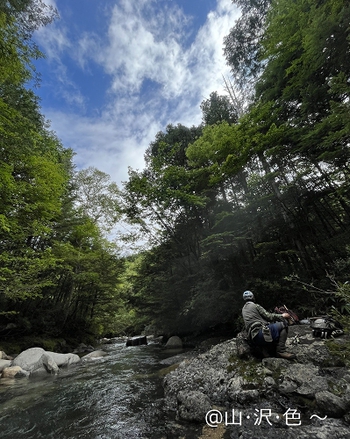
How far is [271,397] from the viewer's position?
3.24 meters

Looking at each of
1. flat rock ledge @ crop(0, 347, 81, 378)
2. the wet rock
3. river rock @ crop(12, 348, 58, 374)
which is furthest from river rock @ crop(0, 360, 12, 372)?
the wet rock

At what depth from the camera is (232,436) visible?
103 inches

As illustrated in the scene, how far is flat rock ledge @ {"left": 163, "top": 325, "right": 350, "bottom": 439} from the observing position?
250cm

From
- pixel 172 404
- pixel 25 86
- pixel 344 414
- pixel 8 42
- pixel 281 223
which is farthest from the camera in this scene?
pixel 281 223

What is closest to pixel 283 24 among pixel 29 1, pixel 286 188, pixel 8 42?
pixel 286 188

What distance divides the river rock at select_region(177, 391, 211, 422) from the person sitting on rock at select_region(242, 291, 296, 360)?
57.9 inches

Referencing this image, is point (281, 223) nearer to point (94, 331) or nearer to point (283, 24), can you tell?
point (283, 24)

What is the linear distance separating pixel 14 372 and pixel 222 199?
43.4ft

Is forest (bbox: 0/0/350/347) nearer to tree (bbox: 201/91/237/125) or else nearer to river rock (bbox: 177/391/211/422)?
tree (bbox: 201/91/237/125)

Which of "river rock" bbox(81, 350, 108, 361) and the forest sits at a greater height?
the forest

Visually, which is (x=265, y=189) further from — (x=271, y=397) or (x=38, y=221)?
(x=38, y=221)

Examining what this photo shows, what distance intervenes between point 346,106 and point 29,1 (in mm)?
10371

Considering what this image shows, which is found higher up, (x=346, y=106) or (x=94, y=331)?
(x=346, y=106)

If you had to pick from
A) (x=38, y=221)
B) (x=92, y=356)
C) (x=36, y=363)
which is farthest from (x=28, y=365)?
(x=38, y=221)
